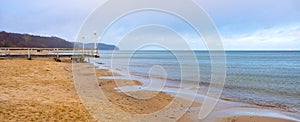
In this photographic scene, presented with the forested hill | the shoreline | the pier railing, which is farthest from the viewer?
the forested hill

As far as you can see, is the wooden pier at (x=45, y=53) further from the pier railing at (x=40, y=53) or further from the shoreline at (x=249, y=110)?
the shoreline at (x=249, y=110)

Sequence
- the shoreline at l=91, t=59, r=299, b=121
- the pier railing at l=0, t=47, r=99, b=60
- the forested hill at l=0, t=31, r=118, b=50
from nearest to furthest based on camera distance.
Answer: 1. the shoreline at l=91, t=59, r=299, b=121
2. the pier railing at l=0, t=47, r=99, b=60
3. the forested hill at l=0, t=31, r=118, b=50

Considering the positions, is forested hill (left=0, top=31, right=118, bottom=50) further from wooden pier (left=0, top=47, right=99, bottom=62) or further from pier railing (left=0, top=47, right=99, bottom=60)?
pier railing (left=0, top=47, right=99, bottom=60)

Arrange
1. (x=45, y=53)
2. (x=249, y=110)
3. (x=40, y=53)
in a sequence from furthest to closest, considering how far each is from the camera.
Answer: (x=45, y=53)
(x=40, y=53)
(x=249, y=110)

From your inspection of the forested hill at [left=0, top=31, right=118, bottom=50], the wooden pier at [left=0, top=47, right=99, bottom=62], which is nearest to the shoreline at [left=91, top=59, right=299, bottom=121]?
the wooden pier at [left=0, top=47, right=99, bottom=62]

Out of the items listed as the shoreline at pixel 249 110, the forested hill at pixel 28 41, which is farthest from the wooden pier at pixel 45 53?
the forested hill at pixel 28 41

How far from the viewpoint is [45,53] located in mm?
33688

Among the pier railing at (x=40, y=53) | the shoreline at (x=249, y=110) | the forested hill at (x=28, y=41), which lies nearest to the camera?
the shoreline at (x=249, y=110)

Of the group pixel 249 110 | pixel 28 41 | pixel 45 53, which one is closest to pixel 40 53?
pixel 45 53

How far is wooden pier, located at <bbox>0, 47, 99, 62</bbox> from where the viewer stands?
99.0 ft

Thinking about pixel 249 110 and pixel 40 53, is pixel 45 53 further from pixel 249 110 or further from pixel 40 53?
pixel 249 110

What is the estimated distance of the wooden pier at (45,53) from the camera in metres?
30.2

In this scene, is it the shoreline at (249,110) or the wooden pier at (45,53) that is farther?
the wooden pier at (45,53)

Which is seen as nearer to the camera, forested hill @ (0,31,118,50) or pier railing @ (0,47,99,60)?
pier railing @ (0,47,99,60)
